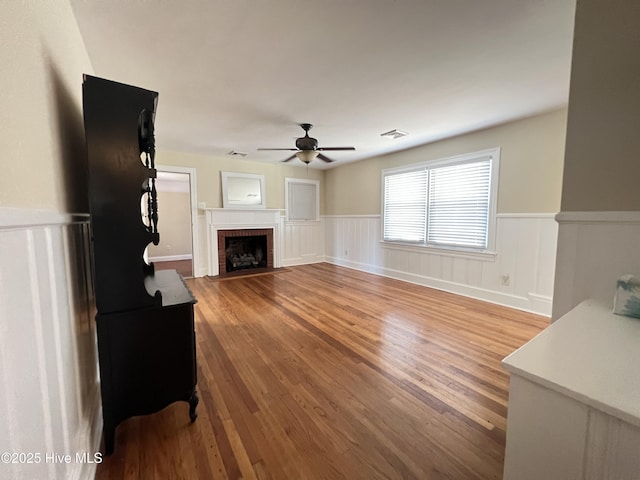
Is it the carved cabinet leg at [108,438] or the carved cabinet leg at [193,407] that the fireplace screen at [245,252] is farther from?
the carved cabinet leg at [108,438]

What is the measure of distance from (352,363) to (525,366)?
1562 millimetres

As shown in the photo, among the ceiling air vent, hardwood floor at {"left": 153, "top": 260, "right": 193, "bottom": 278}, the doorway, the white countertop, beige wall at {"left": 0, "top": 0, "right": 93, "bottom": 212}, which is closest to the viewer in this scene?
the white countertop

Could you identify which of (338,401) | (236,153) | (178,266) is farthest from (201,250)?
(338,401)

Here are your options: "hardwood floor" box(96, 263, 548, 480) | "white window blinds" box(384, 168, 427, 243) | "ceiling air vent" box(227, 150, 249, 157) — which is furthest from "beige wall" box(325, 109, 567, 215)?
"ceiling air vent" box(227, 150, 249, 157)

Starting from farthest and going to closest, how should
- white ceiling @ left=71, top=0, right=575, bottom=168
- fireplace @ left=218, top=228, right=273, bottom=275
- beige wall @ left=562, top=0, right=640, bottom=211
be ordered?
fireplace @ left=218, top=228, right=273, bottom=275, white ceiling @ left=71, top=0, right=575, bottom=168, beige wall @ left=562, top=0, right=640, bottom=211

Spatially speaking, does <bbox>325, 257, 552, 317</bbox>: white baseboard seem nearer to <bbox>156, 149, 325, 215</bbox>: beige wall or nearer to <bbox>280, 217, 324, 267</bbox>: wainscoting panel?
<bbox>280, 217, 324, 267</bbox>: wainscoting panel

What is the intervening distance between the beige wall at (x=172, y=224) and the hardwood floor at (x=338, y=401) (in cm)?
440

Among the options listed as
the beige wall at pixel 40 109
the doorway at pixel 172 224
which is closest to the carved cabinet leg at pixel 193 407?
the beige wall at pixel 40 109

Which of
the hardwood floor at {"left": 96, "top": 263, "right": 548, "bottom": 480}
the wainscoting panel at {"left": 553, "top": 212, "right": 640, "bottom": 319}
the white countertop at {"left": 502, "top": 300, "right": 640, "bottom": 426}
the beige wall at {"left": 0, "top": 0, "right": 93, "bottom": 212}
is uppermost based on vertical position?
the beige wall at {"left": 0, "top": 0, "right": 93, "bottom": 212}

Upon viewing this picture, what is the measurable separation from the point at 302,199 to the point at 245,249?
1804mm

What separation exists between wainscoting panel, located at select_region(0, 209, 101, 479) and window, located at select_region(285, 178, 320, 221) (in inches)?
192

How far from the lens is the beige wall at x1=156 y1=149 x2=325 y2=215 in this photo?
4.78m

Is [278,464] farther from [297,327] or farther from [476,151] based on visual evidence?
[476,151]

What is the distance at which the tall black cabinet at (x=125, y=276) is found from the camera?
46.1 inches
